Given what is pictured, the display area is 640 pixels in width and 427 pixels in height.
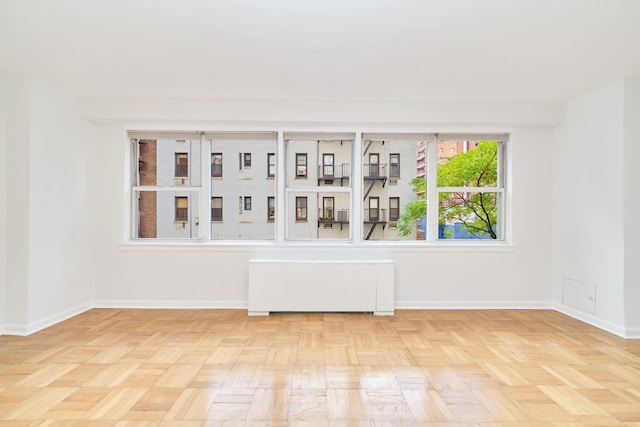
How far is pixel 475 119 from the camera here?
4.90 metres

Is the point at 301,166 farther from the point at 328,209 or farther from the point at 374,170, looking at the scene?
the point at 374,170

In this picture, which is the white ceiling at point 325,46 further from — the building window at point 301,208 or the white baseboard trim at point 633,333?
the white baseboard trim at point 633,333

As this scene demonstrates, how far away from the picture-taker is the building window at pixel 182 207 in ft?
17.3

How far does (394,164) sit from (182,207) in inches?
107

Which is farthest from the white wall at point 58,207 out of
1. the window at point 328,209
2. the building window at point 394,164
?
the building window at point 394,164

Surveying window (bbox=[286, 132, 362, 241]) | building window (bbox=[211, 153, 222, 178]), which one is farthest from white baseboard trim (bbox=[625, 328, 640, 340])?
building window (bbox=[211, 153, 222, 178])

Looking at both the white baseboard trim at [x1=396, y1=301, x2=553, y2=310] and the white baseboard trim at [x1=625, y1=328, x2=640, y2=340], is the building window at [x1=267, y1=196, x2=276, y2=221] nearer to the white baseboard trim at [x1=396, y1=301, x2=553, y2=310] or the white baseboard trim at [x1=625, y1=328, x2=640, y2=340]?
the white baseboard trim at [x1=396, y1=301, x2=553, y2=310]

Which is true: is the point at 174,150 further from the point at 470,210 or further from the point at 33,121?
the point at 470,210

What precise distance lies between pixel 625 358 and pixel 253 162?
4.19 metres

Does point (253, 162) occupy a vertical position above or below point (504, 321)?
above

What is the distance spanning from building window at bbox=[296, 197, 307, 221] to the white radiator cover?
679mm

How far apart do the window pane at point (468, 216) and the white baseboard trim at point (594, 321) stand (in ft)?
3.56

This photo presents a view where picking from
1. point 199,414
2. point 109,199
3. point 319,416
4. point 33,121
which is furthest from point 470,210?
point 33,121

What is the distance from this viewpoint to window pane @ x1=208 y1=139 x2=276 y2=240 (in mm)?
5258
